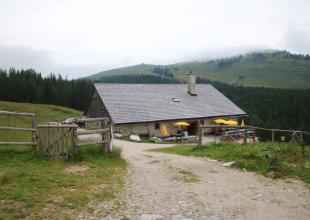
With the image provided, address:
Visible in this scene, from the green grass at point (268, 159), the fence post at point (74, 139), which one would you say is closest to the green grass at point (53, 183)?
the fence post at point (74, 139)

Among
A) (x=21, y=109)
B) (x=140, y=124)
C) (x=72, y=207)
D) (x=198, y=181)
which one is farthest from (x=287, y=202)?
(x=21, y=109)

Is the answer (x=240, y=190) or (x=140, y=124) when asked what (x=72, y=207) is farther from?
(x=140, y=124)

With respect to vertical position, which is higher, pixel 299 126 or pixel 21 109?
pixel 21 109

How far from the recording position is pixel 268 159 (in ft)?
43.2

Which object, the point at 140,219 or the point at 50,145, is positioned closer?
the point at 140,219

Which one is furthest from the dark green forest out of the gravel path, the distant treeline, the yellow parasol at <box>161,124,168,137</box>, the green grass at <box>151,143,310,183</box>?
the gravel path

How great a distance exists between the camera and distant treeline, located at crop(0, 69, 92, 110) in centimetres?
8231

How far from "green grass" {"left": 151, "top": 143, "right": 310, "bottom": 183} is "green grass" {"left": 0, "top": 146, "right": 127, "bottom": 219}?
16.7 feet

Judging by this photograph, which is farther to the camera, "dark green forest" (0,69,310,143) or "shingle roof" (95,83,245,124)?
"dark green forest" (0,69,310,143)

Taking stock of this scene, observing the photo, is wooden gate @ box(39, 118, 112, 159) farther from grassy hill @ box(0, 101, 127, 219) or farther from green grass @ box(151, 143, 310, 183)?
green grass @ box(151, 143, 310, 183)

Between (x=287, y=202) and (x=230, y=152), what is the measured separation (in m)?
6.69

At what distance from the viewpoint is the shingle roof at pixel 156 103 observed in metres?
38.8

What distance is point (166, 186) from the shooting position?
391 inches

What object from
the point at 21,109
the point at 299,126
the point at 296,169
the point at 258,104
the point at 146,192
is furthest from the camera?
the point at 258,104
